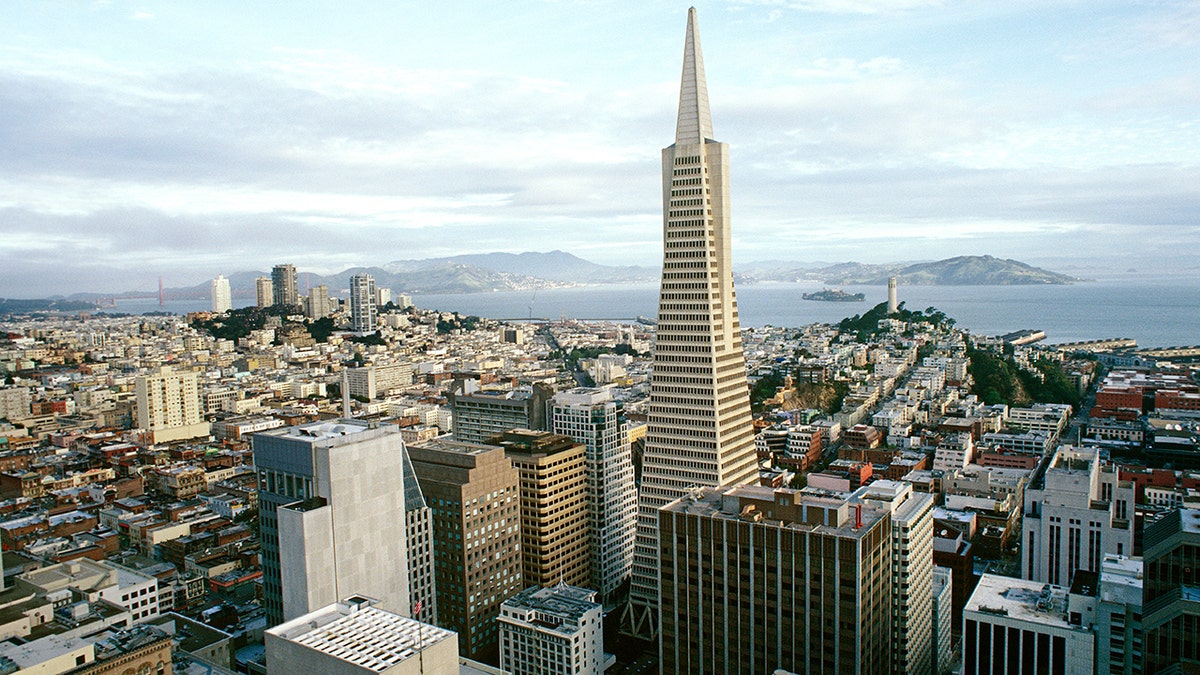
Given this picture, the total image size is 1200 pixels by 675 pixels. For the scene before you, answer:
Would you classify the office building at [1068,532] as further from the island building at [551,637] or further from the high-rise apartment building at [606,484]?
the island building at [551,637]

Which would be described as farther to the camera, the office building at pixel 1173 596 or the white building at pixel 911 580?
the white building at pixel 911 580

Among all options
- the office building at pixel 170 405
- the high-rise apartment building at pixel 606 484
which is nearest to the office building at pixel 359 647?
the high-rise apartment building at pixel 606 484

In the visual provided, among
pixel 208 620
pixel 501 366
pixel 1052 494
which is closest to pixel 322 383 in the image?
pixel 501 366

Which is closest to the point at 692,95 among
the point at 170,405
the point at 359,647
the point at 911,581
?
the point at 911,581

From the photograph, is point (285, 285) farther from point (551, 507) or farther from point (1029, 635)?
point (1029, 635)

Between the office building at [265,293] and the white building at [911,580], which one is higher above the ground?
the office building at [265,293]

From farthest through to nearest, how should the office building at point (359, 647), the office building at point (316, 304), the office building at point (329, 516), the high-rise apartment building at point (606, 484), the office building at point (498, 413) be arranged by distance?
1. the office building at point (316, 304)
2. the office building at point (498, 413)
3. the high-rise apartment building at point (606, 484)
4. the office building at point (329, 516)
5. the office building at point (359, 647)
